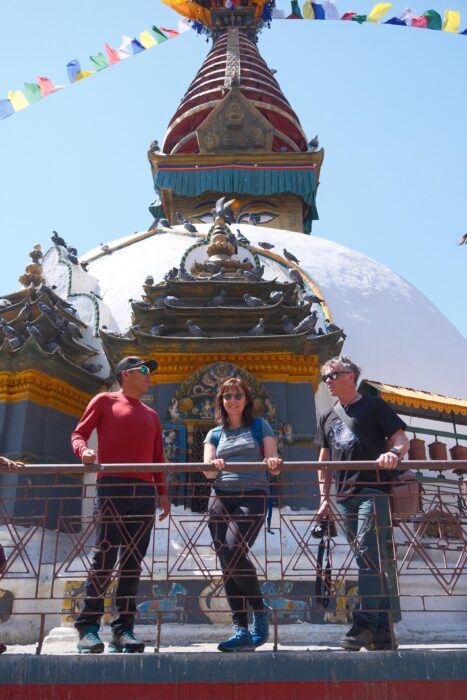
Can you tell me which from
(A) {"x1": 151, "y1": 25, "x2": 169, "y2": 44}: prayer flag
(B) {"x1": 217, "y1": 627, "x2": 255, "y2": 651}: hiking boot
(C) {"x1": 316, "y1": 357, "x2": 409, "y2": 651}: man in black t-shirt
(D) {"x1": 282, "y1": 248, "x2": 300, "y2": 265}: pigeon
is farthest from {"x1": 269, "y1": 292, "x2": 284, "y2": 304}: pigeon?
(A) {"x1": 151, "y1": 25, "x2": 169, "y2": 44}: prayer flag

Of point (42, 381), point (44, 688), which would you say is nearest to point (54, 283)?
point (42, 381)

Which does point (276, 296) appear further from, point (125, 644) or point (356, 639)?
point (125, 644)

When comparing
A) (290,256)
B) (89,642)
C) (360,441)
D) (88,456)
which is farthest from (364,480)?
(290,256)

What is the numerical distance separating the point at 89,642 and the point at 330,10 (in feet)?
56.6

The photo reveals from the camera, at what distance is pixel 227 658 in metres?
3.54

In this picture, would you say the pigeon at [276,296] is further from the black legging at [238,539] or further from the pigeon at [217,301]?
the black legging at [238,539]

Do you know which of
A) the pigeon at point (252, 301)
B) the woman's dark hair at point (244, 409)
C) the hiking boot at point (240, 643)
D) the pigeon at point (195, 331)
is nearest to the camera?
the hiking boot at point (240, 643)

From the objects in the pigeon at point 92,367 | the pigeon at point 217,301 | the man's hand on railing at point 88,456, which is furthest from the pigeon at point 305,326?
the man's hand on railing at point 88,456

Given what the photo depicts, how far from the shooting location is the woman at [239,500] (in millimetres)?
3975

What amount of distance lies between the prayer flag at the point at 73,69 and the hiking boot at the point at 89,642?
40.7 ft

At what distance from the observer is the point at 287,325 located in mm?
8695

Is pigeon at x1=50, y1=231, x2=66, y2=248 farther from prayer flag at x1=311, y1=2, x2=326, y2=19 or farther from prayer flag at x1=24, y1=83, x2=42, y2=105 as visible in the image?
prayer flag at x1=311, y1=2, x2=326, y2=19

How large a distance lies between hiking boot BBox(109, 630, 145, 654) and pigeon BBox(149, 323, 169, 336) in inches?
198

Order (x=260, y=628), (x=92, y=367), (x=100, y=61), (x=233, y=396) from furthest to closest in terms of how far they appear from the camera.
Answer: (x=100, y=61), (x=92, y=367), (x=233, y=396), (x=260, y=628)
